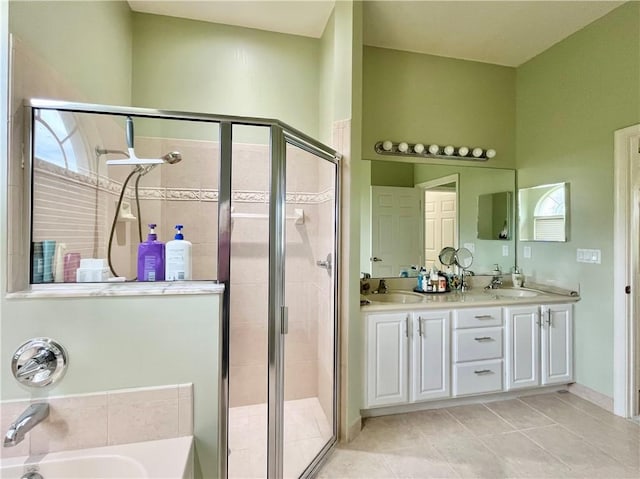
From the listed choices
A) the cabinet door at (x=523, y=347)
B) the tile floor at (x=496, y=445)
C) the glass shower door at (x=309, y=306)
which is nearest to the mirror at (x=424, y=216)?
the glass shower door at (x=309, y=306)

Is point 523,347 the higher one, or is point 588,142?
point 588,142

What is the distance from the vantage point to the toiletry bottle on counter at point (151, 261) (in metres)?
1.36

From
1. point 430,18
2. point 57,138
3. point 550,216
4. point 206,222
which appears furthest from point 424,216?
point 57,138

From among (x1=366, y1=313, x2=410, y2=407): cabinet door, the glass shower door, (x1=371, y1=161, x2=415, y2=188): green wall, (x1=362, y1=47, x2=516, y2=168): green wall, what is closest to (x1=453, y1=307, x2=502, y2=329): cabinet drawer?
(x1=366, y1=313, x2=410, y2=407): cabinet door

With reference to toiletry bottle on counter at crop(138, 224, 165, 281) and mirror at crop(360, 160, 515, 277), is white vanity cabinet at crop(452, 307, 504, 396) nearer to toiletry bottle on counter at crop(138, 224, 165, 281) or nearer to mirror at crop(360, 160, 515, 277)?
mirror at crop(360, 160, 515, 277)

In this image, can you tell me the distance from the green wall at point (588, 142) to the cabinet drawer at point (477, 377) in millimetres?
749

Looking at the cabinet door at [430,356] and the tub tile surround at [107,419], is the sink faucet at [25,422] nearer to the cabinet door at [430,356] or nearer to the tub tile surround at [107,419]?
the tub tile surround at [107,419]

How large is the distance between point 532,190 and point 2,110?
3.58 meters

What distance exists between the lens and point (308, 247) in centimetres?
209

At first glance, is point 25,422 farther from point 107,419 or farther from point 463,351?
point 463,351

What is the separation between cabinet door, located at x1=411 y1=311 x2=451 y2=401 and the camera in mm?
2205

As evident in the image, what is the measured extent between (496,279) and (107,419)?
3.06m

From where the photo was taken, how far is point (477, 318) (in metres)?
2.32

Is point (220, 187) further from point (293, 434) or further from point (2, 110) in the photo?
point (293, 434)
